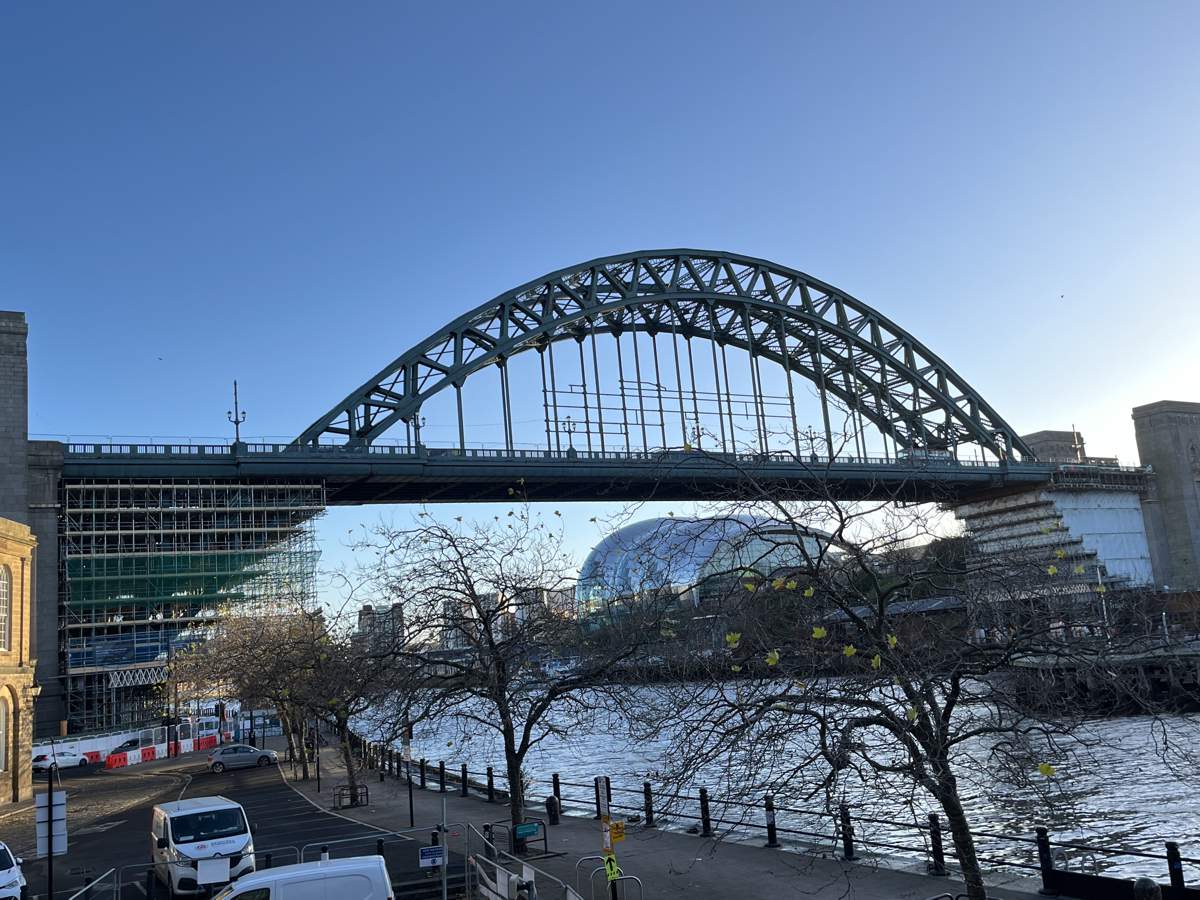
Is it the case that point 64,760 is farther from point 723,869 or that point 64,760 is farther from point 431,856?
point 723,869

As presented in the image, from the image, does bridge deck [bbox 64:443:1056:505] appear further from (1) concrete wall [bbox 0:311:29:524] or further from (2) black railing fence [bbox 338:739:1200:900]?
(2) black railing fence [bbox 338:739:1200:900]

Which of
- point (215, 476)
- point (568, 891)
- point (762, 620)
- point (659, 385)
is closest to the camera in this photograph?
point (762, 620)

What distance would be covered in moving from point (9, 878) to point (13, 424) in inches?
2238

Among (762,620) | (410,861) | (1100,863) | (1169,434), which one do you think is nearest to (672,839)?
(410,861)

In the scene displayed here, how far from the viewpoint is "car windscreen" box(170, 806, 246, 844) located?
71.4ft

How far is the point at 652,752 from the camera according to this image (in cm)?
5206

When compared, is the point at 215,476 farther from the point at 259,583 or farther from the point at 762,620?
the point at 762,620

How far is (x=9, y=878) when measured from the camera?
19.7 meters

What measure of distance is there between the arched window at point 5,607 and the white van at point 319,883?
104 ft

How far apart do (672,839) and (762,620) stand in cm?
1281

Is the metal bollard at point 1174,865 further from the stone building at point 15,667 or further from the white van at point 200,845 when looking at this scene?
the stone building at point 15,667

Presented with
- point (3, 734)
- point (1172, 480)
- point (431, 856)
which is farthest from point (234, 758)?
point (1172, 480)

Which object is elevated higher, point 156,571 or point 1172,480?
point 1172,480

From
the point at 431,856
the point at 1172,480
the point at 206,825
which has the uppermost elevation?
the point at 1172,480
